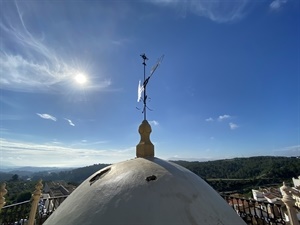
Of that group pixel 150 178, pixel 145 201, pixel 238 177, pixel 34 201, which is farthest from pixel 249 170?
pixel 145 201

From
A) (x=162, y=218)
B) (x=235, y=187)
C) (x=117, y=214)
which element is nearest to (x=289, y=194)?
(x=162, y=218)

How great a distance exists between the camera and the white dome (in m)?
2.57

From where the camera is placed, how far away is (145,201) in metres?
2.73

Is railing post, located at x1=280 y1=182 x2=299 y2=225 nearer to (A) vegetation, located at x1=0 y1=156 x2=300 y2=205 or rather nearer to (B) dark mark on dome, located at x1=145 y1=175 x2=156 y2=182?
(B) dark mark on dome, located at x1=145 y1=175 x2=156 y2=182

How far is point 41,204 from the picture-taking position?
337 inches

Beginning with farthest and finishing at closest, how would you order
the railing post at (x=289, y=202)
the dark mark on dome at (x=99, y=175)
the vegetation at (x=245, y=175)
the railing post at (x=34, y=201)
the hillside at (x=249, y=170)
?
1. the hillside at (x=249, y=170)
2. the vegetation at (x=245, y=175)
3. the railing post at (x=34, y=201)
4. the railing post at (x=289, y=202)
5. the dark mark on dome at (x=99, y=175)

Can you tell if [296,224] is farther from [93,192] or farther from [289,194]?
[93,192]

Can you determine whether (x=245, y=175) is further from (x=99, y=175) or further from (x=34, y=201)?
(x=99, y=175)

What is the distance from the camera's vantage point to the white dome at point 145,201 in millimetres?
2566

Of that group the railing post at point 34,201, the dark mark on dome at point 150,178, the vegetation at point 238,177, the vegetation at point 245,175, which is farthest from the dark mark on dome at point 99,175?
the vegetation at point 245,175

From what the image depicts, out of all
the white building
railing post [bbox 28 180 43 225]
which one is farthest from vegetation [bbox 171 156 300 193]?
the white building

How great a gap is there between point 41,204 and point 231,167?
117330mm

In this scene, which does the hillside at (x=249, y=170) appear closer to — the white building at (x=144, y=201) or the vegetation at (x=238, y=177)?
the vegetation at (x=238, y=177)

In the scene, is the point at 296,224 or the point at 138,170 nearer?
the point at 138,170
